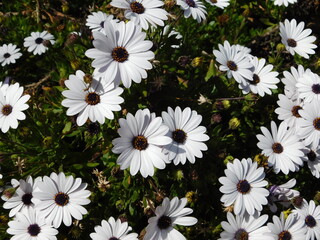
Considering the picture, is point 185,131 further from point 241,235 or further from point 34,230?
point 34,230

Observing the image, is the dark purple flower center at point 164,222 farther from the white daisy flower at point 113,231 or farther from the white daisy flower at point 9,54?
the white daisy flower at point 9,54

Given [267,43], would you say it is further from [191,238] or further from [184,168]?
[191,238]

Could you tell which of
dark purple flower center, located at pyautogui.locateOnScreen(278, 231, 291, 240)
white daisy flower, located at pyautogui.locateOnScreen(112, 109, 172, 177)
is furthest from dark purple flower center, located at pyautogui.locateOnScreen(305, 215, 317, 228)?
white daisy flower, located at pyautogui.locateOnScreen(112, 109, 172, 177)

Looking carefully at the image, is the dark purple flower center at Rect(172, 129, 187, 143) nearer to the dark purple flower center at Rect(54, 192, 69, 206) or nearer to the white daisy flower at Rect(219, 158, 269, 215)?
the white daisy flower at Rect(219, 158, 269, 215)

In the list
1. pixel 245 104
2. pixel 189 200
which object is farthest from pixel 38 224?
pixel 245 104

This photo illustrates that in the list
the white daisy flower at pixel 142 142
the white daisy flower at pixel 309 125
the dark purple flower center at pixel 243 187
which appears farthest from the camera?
the white daisy flower at pixel 309 125

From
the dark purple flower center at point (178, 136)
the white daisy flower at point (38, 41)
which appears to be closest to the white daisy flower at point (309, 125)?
the dark purple flower center at point (178, 136)

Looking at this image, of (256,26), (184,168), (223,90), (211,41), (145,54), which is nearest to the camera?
(145,54)
